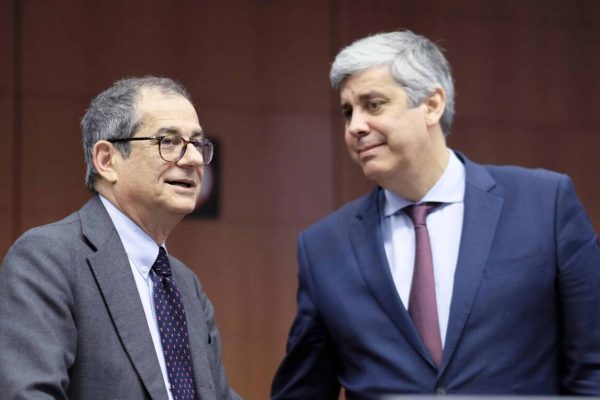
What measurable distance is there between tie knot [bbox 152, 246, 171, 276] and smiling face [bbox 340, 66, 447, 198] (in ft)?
1.80

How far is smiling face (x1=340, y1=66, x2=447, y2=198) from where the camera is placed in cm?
283

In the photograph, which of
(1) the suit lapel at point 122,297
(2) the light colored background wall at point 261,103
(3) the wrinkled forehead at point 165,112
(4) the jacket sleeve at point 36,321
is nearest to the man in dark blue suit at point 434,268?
(3) the wrinkled forehead at point 165,112

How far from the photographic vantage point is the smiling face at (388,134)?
283 cm

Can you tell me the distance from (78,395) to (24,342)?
0.56 feet

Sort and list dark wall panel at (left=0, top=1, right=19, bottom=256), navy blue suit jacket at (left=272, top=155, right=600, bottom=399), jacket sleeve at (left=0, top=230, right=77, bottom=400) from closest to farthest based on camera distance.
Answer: jacket sleeve at (left=0, top=230, right=77, bottom=400), navy blue suit jacket at (left=272, top=155, right=600, bottom=399), dark wall panel at (left=0, top=1, right=19, bottom=256)

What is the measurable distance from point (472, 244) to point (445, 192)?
0.56 feet

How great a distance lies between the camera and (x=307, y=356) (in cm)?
292

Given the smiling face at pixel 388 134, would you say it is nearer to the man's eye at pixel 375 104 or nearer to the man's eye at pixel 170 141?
the man's eye at pixel 375 104

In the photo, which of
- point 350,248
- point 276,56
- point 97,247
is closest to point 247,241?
point 276,56

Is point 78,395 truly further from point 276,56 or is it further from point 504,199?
point 276,56

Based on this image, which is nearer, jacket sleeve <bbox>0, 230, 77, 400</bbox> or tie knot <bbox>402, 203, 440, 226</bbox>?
jacket sleeve <bbox>0, 230, 77, 400</bbox>

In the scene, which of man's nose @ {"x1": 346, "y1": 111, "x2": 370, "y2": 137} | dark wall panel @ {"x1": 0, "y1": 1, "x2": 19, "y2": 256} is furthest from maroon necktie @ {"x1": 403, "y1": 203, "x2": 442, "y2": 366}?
dark wall panel @ {"x1": 0, "y1": 1, "x2": 19, "y2": 256}

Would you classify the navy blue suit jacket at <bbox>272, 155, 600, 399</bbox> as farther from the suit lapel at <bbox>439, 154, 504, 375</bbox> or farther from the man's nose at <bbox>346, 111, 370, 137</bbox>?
the man's nose at <bbox>346, 111, 370, 137</bbox>

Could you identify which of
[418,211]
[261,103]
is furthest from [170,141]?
[261,103]
